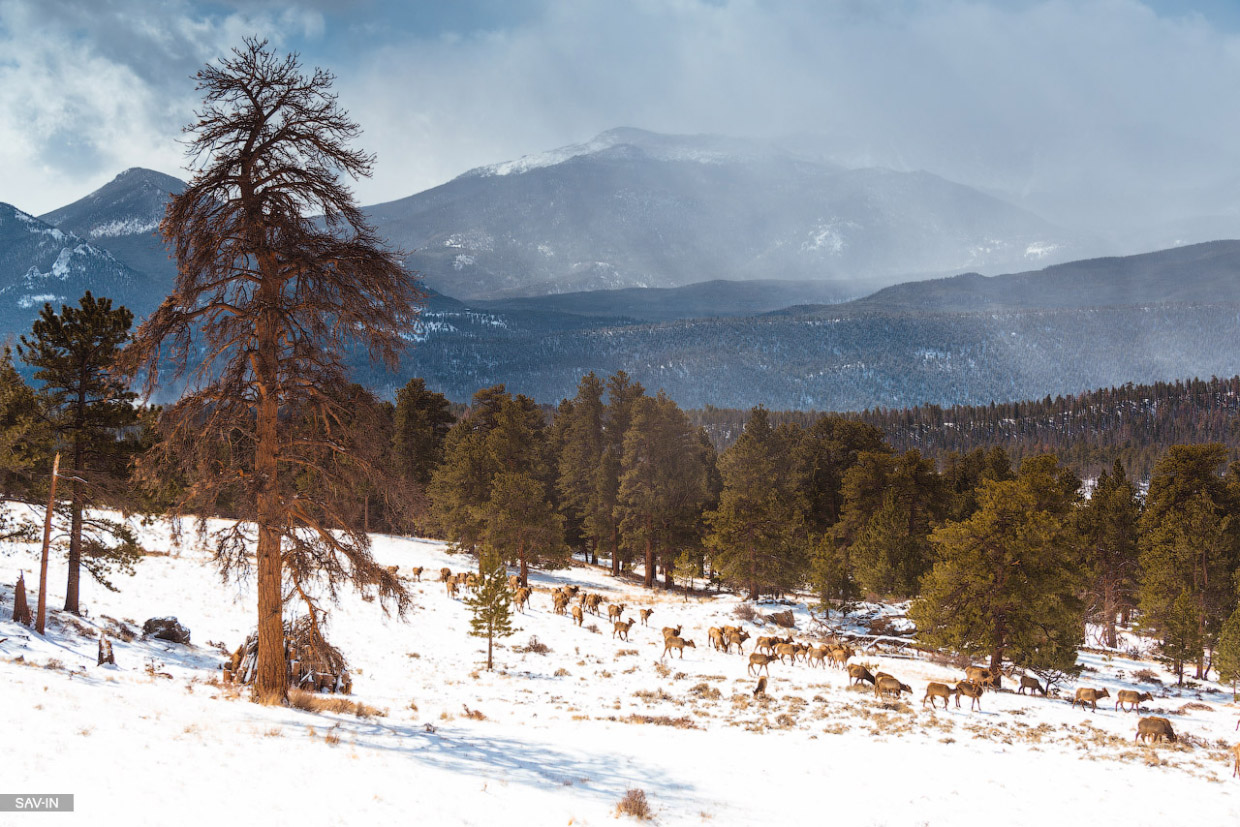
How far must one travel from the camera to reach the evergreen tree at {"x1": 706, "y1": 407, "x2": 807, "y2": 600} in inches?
1624

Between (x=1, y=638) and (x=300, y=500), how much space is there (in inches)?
436

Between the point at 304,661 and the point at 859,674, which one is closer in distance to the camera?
the point at 304,661

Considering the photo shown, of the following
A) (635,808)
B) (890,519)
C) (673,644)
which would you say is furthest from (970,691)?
(890,519)

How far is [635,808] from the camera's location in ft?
31.8

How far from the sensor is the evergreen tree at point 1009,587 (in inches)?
1064

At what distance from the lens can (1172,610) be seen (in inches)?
1384

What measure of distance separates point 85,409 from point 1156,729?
110 feet

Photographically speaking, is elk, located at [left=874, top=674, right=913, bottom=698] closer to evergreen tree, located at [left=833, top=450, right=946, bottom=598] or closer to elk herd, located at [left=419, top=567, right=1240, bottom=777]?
elk herd, located at [left=419, top=567, right=1240, bottom=777]

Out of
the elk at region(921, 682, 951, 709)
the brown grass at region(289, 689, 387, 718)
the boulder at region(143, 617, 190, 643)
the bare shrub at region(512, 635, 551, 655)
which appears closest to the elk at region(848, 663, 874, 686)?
the elk at region(921, 682, 951, 709)

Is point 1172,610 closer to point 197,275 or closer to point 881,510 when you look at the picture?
point 881,510

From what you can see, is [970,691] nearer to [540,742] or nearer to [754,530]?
[540,742]

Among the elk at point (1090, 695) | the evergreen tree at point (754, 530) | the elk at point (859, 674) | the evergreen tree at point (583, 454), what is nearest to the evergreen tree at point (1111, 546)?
the evergreen tree at point (754, 530)

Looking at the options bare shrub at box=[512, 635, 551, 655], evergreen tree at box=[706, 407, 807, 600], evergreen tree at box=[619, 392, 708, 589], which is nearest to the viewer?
bare shrub at box=[512, 635, 551, 655]

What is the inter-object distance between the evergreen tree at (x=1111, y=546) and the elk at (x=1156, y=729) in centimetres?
2582
